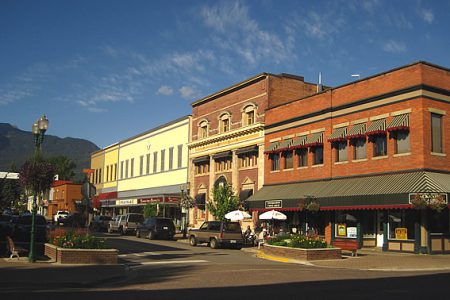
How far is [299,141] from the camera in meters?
36.0

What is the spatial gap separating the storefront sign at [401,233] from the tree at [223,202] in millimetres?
14886

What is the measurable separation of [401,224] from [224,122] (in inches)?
853

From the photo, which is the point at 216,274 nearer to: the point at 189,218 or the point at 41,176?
the point at 41,176

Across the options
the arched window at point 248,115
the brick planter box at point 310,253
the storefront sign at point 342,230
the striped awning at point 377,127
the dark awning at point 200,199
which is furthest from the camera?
the dark awning at point 200,199

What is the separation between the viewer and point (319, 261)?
23.1 meters

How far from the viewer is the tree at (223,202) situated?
4003cm

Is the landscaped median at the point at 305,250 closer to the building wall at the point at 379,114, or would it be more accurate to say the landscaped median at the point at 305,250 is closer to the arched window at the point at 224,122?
the building wall at the point at 379,114

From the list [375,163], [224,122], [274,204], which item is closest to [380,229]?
[375,163]

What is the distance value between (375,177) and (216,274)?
15.1m

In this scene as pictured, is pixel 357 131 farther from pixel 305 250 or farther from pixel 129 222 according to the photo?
pixel 129 222

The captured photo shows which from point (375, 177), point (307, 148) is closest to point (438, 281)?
point (375, 177)

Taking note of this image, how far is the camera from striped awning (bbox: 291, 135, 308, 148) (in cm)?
3550

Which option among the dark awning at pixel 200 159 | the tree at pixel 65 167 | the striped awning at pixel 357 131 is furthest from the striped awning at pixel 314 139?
the tree at pixel 65 167

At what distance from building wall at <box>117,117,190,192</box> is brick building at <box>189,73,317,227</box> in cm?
234
